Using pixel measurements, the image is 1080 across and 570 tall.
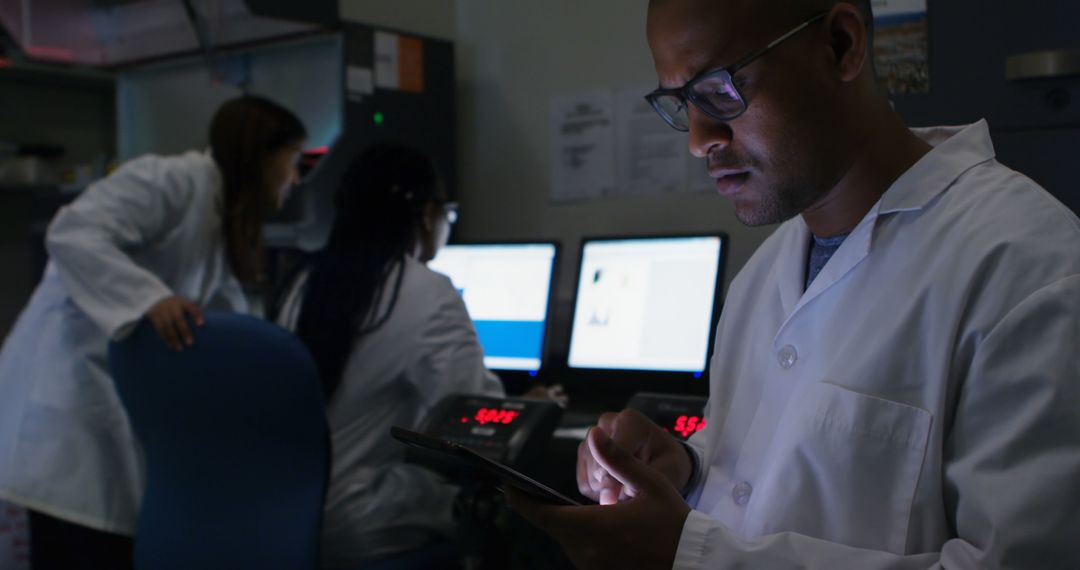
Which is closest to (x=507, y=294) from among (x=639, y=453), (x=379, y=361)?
(x=379, y=361)

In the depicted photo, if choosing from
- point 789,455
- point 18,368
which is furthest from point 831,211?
point 18,368

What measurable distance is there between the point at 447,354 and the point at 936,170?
49.3 inches

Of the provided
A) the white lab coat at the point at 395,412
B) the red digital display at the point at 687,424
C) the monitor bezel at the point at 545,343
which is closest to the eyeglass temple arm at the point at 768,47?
the red digital display at the point at 687,424

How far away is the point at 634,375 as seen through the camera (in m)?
2.30

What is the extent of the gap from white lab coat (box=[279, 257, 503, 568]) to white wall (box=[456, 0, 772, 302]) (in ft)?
2.49

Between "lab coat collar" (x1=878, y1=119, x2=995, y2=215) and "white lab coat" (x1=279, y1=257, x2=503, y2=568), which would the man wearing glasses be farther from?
"white lab coat" (x1=279, y1=257, x2=503, y2=568)

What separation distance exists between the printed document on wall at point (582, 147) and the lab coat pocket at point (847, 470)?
1.86m

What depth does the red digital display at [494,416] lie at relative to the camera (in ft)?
6.15

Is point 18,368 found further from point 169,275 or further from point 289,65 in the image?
point 289,65

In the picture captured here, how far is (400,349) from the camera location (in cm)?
200

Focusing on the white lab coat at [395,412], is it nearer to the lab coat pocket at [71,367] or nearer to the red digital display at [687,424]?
the red digital display at [687,424]

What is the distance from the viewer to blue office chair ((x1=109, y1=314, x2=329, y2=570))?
162cm

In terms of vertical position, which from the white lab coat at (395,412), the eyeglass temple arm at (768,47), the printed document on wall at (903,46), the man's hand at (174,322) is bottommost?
the white lab coat at (395,412)

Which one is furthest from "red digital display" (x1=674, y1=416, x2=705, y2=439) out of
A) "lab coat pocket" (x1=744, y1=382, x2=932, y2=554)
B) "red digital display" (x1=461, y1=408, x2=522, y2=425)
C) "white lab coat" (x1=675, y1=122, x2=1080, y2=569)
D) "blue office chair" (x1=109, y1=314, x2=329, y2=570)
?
"lab coat pocket" (x1=744, y1=382, x2=932, y2=554)
